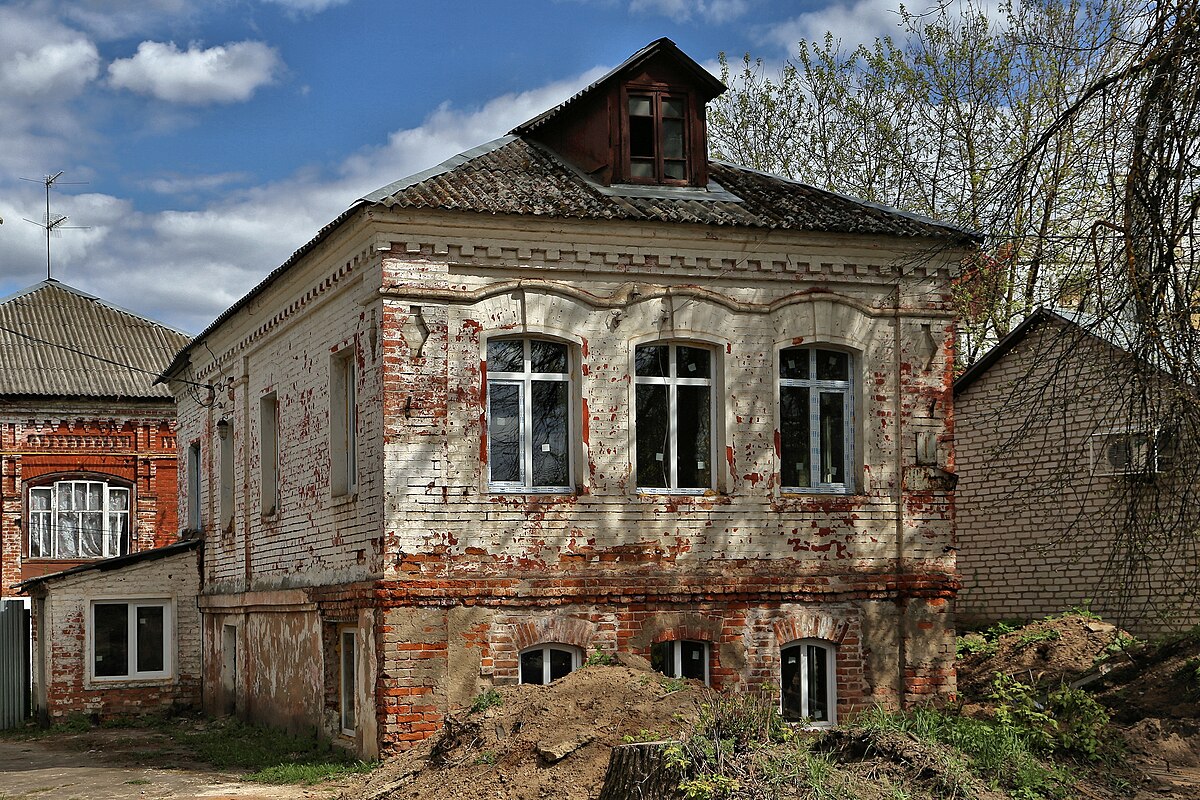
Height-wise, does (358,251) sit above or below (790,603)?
above

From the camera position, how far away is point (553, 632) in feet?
47.1

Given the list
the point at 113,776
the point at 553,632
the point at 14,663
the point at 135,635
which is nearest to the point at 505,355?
the point at 553,632

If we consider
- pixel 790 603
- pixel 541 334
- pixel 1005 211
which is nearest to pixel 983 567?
pixel 790 603

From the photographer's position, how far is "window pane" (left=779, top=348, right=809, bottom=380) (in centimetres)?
1574

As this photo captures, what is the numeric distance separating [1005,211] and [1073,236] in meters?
0.53

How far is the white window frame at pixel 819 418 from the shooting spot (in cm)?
1566

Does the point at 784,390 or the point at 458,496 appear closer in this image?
the point at 458,496

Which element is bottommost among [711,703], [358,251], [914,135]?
[711,703]

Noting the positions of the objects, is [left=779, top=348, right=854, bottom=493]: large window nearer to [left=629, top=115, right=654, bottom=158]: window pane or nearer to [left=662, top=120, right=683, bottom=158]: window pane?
[left=662, top=120, right=683, bottom=158]: window pane

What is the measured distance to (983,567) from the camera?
66.6 ft

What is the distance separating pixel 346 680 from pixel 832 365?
6.67 meters

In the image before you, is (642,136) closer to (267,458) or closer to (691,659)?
(691,659)

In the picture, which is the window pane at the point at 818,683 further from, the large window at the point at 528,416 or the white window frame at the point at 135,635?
the white window frame at the point at 135,635

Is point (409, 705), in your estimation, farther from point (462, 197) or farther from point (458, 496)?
point (462, 197)
